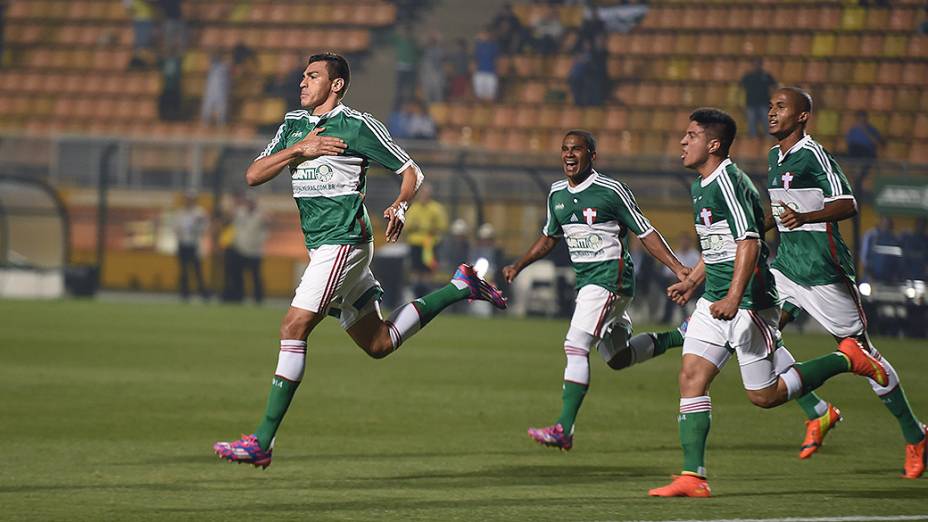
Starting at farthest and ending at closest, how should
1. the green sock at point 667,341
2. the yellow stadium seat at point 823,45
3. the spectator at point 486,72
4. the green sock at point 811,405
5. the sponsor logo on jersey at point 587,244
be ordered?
the spectator at point 486,72 < the yellow stadium seat at point 823,45 < the green sock at point 667,341 < the sponsor logo on jersey at point 587,244 < the green sock at point 811,405

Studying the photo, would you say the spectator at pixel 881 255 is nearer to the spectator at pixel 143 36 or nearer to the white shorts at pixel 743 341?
the white shorts at pixel 743 341

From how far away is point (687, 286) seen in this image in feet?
25.2

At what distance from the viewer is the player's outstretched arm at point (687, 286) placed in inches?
299

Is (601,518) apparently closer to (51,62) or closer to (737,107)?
(737,107)

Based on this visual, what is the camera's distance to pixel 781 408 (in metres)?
12.0

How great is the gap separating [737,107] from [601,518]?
799 inches

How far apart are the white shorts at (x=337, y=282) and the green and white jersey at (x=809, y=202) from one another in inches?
89.1

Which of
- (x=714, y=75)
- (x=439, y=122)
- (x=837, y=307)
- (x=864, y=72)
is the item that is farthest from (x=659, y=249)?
(x=439, y=122)

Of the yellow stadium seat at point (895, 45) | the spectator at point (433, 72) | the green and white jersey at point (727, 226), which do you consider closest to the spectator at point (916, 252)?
the yellow stadium seat at point (895, 45)

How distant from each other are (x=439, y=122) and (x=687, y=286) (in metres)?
21.9

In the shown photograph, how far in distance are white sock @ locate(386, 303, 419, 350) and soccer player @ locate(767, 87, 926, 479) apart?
6.70ft

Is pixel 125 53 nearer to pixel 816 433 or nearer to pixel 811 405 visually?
pixel 811 405

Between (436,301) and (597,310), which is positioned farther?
(597,310)

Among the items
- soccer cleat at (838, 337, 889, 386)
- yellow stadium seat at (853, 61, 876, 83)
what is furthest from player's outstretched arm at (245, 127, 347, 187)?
yellow stadium seat at (853, 61, 876, 83)
